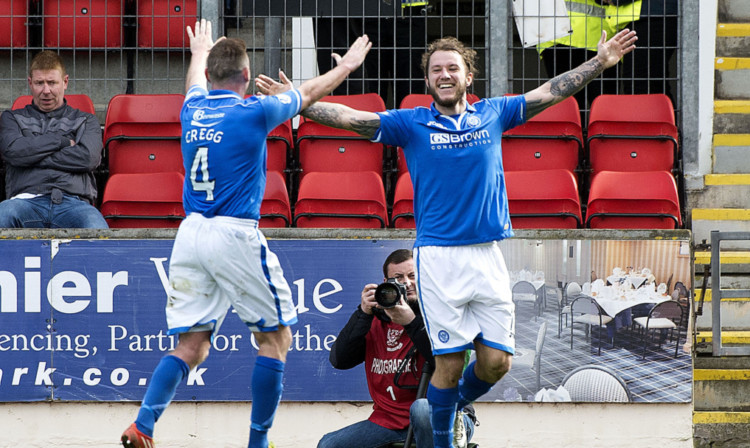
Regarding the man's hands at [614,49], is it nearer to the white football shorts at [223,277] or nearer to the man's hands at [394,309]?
the man's hands at [394,309]

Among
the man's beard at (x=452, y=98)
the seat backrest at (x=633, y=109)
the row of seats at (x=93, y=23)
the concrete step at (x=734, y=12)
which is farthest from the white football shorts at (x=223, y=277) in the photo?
the concrete step at (x=734, y=12)

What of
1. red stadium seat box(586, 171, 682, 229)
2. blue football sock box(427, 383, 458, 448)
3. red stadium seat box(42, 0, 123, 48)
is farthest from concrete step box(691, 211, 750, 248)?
red stadium seat box(42, 0, 123, 48)

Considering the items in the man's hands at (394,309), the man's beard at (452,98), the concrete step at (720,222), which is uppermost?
the man's beard at (452,98)

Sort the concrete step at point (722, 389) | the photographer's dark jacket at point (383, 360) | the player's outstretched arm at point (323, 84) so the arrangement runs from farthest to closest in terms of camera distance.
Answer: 1. the concrete step at point (722, 389)
2. the photographer's dark jacket at point (383, 360)
3. the player's outstretched arm at point (323, 84)

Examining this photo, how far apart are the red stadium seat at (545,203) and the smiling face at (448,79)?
2075 mm

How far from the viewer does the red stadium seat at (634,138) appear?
7.59 m

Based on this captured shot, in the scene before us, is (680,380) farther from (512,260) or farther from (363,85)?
(363,85)

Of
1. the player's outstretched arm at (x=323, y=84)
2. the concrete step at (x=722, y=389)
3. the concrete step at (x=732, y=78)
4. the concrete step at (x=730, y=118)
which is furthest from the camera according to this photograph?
the concrete step at (x=732, y=78)

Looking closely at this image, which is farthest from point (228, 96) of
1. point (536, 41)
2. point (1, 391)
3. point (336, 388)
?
point (536, 41)

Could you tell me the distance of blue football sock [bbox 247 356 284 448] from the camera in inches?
183

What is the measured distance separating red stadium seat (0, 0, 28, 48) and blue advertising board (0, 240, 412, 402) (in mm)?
2845

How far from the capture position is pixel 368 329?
529 centimetres

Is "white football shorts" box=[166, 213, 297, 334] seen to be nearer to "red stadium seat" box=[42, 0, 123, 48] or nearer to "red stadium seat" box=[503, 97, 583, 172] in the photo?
"red stadium seat" box=[503, 97, 583, 172]

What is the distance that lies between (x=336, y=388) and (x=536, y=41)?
3.33 metres
